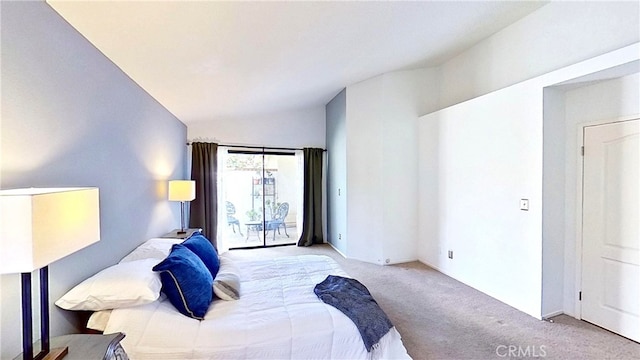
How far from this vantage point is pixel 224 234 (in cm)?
523

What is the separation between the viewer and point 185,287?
1803 mm

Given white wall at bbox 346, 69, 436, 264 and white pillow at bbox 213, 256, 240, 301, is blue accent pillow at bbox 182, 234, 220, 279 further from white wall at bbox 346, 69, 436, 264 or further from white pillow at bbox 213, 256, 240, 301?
white wall at bbox 346, 69, 436, 264

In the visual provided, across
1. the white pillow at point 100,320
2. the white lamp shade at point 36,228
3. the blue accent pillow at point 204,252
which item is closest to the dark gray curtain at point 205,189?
the blue accent pillow at point 204,252

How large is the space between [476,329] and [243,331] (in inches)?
82.7

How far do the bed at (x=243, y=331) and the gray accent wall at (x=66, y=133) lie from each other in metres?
0.39

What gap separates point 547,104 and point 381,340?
272cm

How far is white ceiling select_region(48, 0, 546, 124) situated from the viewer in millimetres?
1759

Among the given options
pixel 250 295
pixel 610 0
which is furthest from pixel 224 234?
pixel 610 0

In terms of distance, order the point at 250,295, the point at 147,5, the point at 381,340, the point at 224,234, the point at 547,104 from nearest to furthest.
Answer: the point at 147,5 < the point at 381,340 < the point at 250,295 < the point at 547,104 < the point at 224,234

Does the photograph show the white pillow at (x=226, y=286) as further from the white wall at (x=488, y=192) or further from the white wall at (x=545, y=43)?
the white wall at (x=545, y=43)

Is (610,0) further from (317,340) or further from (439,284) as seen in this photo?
(317,340)

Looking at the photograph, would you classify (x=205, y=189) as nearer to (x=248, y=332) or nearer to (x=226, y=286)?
(x=226, y=286)

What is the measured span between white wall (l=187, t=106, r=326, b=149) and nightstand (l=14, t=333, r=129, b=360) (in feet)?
13.6

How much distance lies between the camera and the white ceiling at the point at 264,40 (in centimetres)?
176
